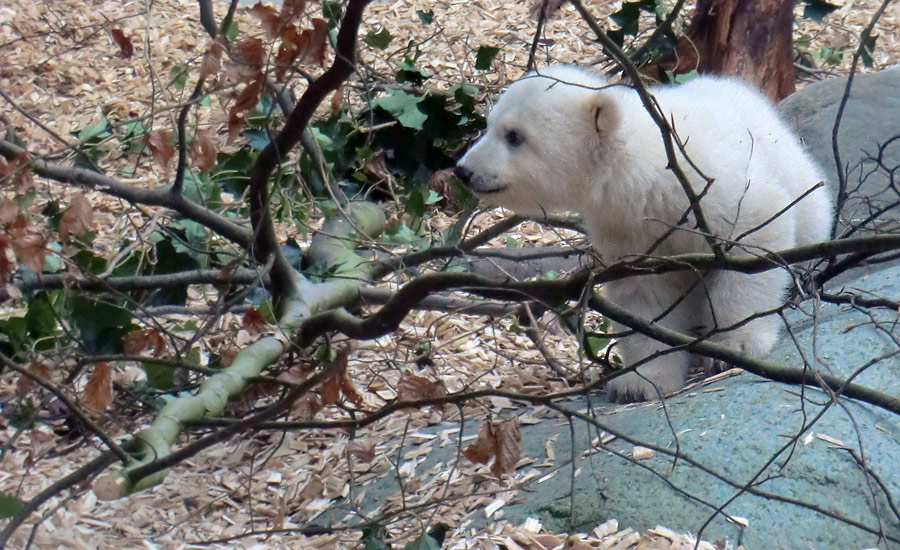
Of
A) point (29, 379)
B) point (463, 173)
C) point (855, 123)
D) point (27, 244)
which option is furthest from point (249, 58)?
point (855, 123)

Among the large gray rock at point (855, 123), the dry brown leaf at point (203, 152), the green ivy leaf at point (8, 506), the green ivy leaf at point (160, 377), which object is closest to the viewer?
the green ivy leaf at point (8, 506)

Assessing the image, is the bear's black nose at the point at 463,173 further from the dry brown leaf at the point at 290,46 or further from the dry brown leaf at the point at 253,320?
the dry brown leaf at the point at 290,46

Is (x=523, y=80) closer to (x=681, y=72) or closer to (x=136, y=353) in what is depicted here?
(x=136, y=353)

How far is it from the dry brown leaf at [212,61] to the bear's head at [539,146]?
5.26ft

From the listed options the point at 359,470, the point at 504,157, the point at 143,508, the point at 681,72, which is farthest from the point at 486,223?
the point at 143,508

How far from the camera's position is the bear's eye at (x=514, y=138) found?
3.87 metres

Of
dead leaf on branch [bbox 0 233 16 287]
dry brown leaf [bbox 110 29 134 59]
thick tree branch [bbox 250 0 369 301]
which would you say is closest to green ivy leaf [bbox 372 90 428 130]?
thick tree branch [bbox 250 0 369 301]

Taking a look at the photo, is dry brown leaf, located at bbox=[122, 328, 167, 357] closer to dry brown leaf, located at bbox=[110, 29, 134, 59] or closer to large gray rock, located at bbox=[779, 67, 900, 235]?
dry brown leaf, located at bbox=[110, 29, 134, 59]

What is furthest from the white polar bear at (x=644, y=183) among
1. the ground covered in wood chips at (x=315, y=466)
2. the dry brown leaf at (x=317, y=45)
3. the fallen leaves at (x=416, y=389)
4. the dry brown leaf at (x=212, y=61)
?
the dry brown leaf at (x=212, y=61)

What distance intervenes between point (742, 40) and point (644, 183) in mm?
3009

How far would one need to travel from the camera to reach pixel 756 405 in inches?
130

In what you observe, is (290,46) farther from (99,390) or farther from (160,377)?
(160,377)

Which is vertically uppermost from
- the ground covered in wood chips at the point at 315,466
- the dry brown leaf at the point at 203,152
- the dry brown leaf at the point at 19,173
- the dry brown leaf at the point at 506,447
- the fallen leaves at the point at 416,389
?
the dry brown leaf at the point at 19,173

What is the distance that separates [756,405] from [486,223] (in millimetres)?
3347
